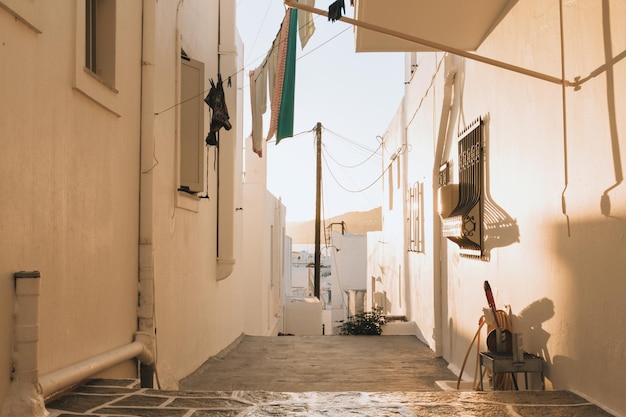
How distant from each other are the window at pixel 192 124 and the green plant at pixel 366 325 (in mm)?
5799

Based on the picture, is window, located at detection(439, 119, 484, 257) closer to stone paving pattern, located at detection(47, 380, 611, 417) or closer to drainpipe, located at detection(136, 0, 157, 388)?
stone paving pattern, located at detection(47, 380, 611, 417)

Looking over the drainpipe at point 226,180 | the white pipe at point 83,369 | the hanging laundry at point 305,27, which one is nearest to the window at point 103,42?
the white pipe at point 83,369

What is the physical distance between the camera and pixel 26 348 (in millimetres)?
3535

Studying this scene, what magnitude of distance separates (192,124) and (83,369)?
5.00m

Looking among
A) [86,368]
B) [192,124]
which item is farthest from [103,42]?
[192,124]

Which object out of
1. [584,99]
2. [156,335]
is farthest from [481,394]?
[156,335]

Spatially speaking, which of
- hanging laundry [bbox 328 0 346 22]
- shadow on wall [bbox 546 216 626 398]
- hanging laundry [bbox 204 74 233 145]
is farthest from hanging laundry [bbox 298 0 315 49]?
shadow on wall [bbox 546 216 626 398]

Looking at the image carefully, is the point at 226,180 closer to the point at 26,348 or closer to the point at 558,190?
the point at 558,190

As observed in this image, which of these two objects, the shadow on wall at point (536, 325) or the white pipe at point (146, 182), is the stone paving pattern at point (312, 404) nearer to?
the shadow on wall at point (536, 325)

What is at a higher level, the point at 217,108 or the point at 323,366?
the point at 217,108

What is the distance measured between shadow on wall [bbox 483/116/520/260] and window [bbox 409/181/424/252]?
436cm

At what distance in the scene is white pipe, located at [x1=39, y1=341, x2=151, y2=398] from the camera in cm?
375

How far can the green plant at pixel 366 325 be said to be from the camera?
12930 mm

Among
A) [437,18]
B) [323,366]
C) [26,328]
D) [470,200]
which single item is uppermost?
[437,18]
